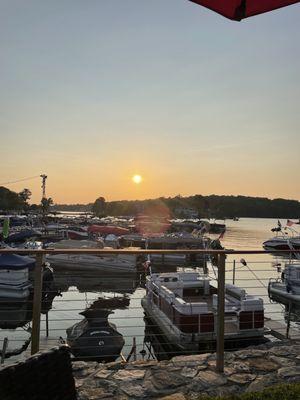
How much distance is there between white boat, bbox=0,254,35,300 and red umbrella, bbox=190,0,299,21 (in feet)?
72.9

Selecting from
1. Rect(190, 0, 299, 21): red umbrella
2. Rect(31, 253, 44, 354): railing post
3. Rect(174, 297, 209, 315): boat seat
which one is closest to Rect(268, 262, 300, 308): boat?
Rect(174, 297, 209, 315): boat seat

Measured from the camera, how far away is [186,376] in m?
4.90

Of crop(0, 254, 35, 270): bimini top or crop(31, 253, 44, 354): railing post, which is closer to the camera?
crop(31, 253, 44, 354): railing post

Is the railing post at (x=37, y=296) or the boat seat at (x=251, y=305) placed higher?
the railing post at (x=37, y=296)

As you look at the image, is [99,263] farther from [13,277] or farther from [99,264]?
[13,277]

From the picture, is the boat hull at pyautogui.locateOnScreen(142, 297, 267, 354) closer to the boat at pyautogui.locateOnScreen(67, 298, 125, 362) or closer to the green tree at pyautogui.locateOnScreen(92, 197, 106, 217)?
the boat at pyautogui.locateOnScreen(67, 298, 125, 362)

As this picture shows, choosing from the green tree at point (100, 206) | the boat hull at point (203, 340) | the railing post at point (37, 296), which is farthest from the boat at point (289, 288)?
the green tree at point (100, 206)

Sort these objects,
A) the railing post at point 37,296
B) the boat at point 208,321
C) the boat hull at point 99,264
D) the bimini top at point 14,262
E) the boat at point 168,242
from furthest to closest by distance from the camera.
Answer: the boat at point 168,242 → the boat hull at point 99,264 → the bimini top at point 14,262 → the boat at point 208,321 → the railing post at point 37,296

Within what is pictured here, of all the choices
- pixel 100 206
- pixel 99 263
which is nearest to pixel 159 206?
pixel 100 206

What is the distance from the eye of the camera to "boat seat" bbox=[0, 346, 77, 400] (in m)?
3.08

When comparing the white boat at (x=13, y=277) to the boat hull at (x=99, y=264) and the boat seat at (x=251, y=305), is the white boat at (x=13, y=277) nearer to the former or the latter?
the boat hull at (x=99, y=264)

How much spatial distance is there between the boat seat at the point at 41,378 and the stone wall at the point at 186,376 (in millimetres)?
1039

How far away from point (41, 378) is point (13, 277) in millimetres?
21619

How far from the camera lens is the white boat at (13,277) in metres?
23.2
